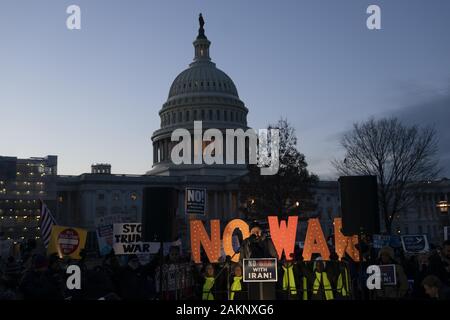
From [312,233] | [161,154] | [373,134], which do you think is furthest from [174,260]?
[161,154]

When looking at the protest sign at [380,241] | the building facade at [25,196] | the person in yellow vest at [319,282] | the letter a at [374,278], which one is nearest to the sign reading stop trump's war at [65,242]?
the person in yellow vest at [319,282]

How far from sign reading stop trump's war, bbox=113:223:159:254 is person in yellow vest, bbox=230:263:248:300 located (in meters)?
3.73

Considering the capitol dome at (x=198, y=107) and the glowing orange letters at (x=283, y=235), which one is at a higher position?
the capitol dome at (x=198, y=107)

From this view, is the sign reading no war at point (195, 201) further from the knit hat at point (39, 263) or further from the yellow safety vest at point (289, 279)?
the knit hat at point (39, 263)

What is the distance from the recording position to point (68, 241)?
16266 mm

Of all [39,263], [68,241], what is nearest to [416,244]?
[68,241]

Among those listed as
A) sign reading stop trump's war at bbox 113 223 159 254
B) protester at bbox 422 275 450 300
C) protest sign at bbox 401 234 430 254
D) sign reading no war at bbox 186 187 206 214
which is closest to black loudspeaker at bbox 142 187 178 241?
sign reading stop trump's war at bbox 113 223 159 254

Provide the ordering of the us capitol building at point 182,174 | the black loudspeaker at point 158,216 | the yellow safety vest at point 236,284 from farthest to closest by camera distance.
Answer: the us capitol building at point 182,174 → the yellow safety vest at point 236,284 → the black loudspeaker at point 158,216

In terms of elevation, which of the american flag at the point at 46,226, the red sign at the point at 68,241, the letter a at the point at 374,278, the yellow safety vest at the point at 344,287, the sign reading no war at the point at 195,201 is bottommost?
the yellow safety vest at the point at 344,287

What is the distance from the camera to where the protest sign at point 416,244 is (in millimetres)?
21656

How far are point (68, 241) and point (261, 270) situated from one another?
23.6 ft

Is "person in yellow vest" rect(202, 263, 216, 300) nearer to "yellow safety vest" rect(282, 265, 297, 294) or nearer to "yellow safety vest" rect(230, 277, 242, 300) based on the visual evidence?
"yellow safety vest" rect(230, 277, 242, 300)

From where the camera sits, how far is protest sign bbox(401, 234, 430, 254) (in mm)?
21656

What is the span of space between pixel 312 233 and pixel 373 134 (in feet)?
83.8
